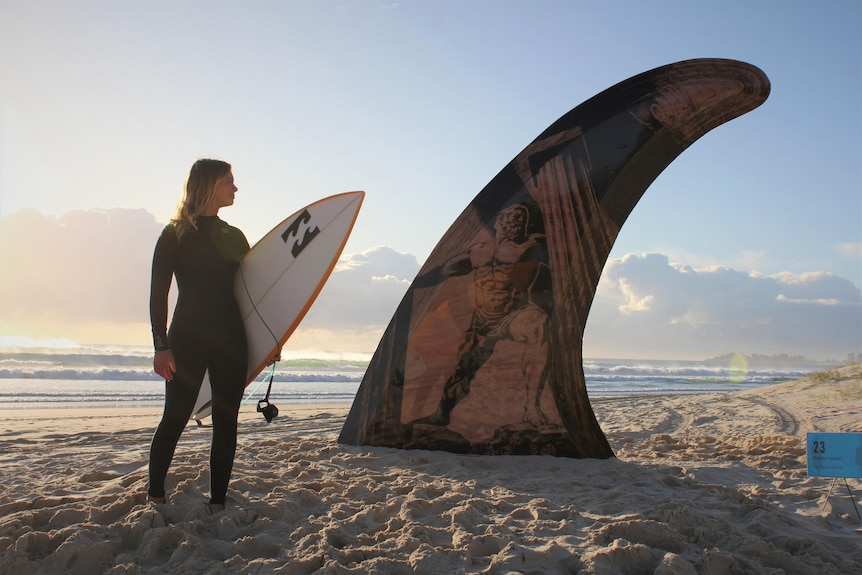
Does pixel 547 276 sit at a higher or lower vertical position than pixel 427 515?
higher

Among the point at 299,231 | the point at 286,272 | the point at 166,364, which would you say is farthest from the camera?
the point at 299,231

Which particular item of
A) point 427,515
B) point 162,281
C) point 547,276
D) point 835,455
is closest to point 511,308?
point 547,276

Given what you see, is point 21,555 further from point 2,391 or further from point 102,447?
point 2,391

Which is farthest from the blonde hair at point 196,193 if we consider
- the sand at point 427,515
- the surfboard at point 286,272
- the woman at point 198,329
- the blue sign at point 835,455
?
the blue sign at point 835,455

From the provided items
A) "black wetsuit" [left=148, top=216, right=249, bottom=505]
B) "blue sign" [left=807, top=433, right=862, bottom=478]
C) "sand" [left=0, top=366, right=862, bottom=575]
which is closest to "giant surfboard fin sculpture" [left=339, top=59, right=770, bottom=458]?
"sand" [left=0, top=366, right=862, bottom=575]

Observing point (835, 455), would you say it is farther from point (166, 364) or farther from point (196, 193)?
point (196, 193)

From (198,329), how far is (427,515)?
56.7 inches

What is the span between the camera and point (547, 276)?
4008 millimetres

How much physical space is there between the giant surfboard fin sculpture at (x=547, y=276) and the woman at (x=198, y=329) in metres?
1.70

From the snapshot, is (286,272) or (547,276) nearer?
(286,272)

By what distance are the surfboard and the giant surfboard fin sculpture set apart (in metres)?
1.06

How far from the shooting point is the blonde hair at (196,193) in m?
2.76

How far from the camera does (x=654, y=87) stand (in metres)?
4.00

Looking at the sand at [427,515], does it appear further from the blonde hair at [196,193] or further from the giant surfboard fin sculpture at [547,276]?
the blonde hair at [196,193]
